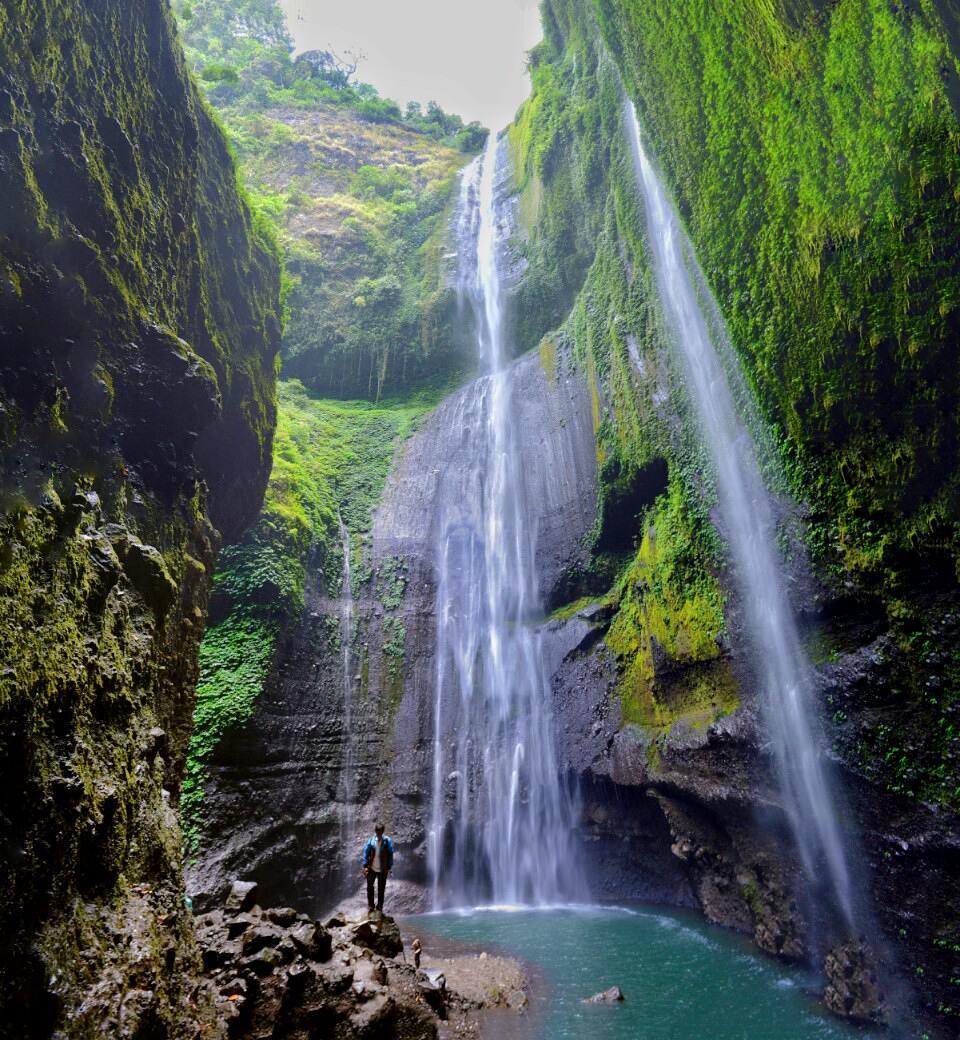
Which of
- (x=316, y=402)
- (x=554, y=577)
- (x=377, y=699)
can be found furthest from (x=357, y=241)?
(x=377, y=699)

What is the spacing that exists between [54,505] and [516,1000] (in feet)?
20.9

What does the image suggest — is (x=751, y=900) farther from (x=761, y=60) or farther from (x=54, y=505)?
(x=761, y=60)

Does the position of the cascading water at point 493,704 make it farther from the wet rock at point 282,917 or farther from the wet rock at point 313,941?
the wet rock at point 313,941

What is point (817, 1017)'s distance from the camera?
Answer: 6.25m

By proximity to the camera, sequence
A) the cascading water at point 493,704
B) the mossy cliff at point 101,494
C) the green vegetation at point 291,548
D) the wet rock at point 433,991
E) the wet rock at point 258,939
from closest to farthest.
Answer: the mossy cliff at point 101,494 < the wet rock at point 258,939 < the wet rock at point 433,991 < the green vegetation at point 291,548 < the cascading water at point 493,704

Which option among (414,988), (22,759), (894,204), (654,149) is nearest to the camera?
(22,759)

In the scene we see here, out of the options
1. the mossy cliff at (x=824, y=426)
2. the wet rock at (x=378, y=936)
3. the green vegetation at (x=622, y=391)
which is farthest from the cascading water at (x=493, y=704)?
the wet rock at (x=378, y=936)

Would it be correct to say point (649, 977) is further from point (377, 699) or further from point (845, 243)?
point (845, 243)

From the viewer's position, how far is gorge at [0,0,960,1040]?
4.04 m

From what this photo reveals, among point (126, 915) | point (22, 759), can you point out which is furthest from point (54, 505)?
point (126, 915)

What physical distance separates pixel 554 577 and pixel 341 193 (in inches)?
769

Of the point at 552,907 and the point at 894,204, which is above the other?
the point at 894,204

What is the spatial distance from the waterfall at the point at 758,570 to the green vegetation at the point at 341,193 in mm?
9736

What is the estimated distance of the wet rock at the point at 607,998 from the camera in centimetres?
648
